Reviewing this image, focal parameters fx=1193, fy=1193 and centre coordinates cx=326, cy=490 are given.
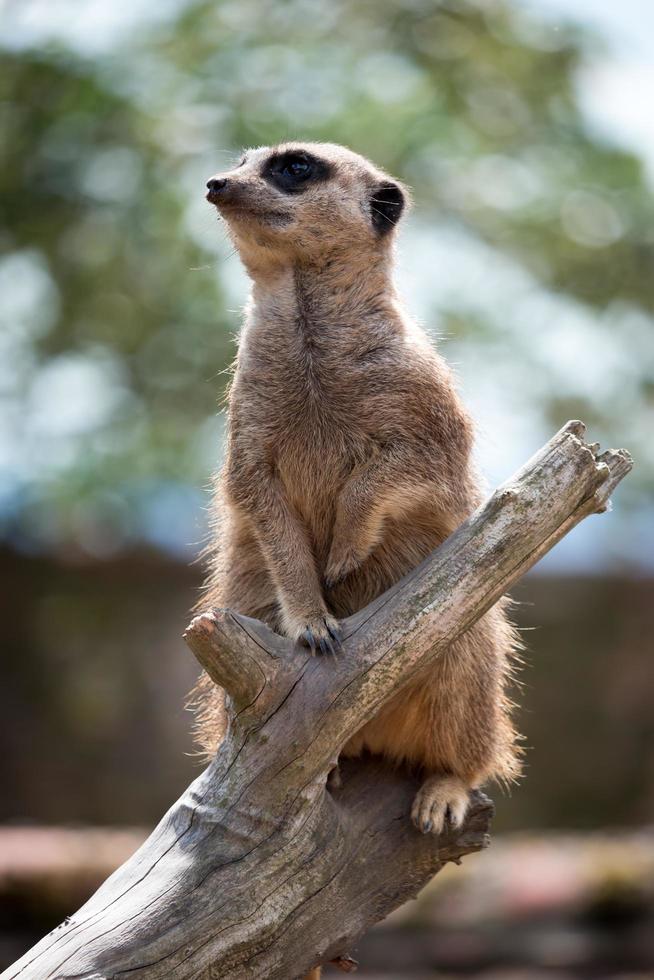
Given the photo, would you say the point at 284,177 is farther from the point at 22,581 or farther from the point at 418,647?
the point at 22,581

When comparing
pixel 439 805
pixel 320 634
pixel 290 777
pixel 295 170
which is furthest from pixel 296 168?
pixel 439 805

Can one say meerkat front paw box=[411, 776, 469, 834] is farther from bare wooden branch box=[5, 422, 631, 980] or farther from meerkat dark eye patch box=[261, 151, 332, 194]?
meerkat dark eye patch box=[261, 151, 332, 194]

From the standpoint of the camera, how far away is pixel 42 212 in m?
9.37

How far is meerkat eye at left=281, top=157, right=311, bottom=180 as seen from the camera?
12.8 ft

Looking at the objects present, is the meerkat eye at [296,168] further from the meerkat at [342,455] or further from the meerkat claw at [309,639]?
the meerkat claw at [309,639]

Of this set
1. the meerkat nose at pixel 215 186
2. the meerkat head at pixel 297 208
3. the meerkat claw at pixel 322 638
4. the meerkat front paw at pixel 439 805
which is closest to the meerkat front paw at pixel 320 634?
the meerkat claw at pixel 322 638

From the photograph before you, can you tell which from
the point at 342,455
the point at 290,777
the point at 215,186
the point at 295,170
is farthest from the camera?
the point at 295,170

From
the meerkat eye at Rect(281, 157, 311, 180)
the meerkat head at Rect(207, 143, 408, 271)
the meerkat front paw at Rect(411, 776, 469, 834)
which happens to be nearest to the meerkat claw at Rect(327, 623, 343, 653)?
the meerkat front paw at Rect(411, 776, 469, 834)

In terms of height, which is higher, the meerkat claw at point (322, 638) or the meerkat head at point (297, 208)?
the meerkat head at point (297, 208)

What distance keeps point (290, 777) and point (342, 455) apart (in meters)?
0.96

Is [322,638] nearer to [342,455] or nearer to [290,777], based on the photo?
[290,777]

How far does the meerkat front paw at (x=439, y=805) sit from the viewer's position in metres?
3.58

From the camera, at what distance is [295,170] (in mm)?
3916

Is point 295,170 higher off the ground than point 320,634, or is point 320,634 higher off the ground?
point 295,170
